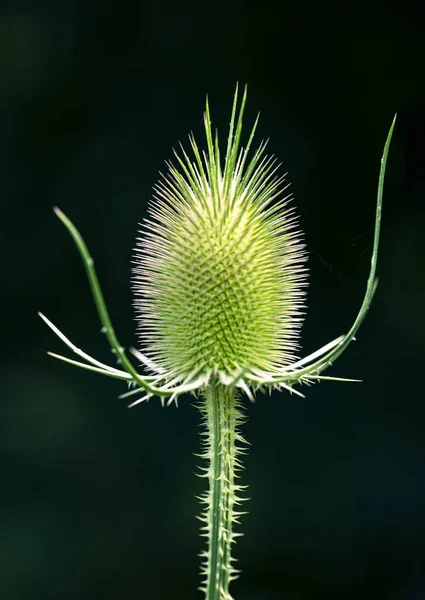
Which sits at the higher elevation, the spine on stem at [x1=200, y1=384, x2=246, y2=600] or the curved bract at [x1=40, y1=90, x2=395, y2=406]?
the curved bract at [x1=40, y1=90, x2=395, y2=406]

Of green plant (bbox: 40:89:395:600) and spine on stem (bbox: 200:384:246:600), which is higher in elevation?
green plant (bbox: 40:89:395:600)

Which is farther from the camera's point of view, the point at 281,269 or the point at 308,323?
→ the point at 308,323

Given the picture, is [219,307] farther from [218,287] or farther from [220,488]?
[220,488]

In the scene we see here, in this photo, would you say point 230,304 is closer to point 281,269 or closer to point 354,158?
point 281,269

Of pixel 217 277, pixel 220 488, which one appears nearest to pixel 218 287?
pixel 217 277

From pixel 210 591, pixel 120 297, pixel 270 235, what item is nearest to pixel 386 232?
pixel 120 297
